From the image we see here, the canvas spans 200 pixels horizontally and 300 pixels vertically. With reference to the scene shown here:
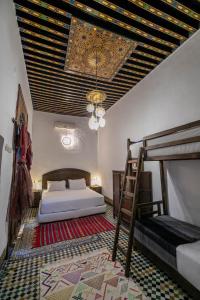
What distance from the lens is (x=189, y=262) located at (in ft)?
4.46

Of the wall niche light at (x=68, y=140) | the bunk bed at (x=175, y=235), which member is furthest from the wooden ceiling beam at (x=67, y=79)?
the wall niche light at (x=68, y=140)

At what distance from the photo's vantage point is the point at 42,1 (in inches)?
67.6

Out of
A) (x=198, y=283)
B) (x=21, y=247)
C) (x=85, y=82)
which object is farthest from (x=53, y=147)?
(x=198, y=283)

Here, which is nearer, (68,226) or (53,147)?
(68,226)

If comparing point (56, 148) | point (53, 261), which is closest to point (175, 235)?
point (53, 261)

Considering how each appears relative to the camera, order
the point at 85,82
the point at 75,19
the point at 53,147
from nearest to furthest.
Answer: the point at 75,19 < the point at 85,82 < the point at 53,147

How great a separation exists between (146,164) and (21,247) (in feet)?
9.06

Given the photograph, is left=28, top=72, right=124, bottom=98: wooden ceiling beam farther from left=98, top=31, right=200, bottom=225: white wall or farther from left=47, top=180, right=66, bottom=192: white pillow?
left=47, top=180, right=66, bottom=192: white pillow

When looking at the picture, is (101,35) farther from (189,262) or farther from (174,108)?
(189,262)

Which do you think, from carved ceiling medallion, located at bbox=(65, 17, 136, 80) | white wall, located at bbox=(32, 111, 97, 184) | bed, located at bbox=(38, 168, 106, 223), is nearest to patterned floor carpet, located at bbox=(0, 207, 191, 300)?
bed, located at bbox=(38, 168, 106, 223)

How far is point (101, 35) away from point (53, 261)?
134 inches

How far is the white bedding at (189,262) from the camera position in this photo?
51.1 inches

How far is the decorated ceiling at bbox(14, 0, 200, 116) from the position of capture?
70.9 inches

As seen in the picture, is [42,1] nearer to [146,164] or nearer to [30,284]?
[146,164]
